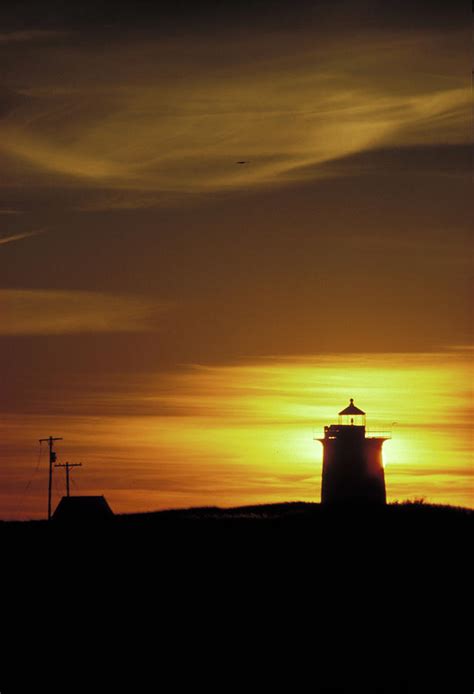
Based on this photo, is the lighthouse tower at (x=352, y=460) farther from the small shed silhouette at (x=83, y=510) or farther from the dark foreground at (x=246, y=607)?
the small shed silhouette at (x=83, y=510)

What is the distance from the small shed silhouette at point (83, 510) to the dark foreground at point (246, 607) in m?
6.60

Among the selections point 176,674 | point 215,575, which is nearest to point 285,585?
point 215,575

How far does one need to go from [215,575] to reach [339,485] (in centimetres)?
1732

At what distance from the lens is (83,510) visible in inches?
2165

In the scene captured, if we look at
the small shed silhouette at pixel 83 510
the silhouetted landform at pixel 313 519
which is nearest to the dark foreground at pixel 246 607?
the silhouetted landform at pixel 313 519

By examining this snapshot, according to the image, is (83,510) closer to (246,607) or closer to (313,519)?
(313,519)

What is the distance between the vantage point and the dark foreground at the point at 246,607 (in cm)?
2958

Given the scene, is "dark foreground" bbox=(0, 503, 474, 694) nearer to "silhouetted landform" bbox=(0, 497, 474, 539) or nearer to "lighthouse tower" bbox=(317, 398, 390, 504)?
"silhouetted landform" bbox=(0, 497, 474, 539)

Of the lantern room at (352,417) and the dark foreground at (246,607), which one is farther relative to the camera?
the lantern room at (352,417)

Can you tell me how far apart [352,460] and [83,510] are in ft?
37.4

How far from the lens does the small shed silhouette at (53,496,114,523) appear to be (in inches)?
2144

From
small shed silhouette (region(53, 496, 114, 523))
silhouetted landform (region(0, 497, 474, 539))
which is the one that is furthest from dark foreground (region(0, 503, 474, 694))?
small shed silhouette (region(53, 496, 114, 523))

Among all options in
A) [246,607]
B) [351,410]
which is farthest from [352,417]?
[246,607]

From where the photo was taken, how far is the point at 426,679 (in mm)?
29203
